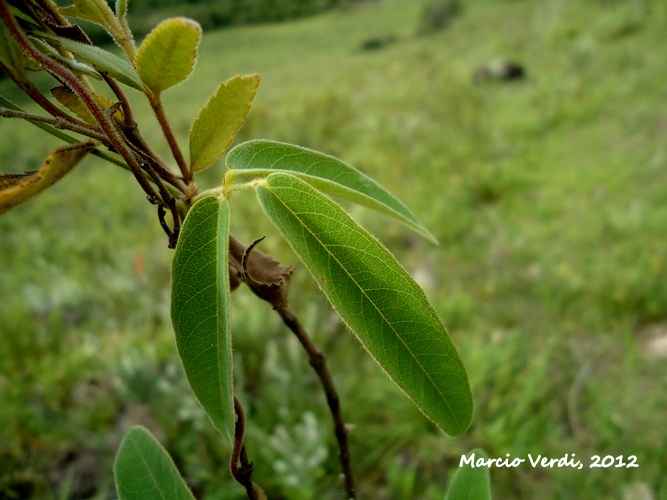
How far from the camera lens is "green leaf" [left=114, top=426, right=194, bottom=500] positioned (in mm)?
547

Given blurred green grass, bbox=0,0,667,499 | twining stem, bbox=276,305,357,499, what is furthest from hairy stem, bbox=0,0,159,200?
blurred green grass, bbox=0,0,667,499

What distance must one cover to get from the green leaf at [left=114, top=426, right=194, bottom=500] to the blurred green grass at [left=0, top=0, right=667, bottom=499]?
2.41 feet

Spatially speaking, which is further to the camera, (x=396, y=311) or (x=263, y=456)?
(x=263, y=456)

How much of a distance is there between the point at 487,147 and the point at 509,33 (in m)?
4.04

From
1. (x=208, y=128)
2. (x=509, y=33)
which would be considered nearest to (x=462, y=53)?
(x=509, y=33)

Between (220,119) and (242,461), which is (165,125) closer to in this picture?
(220,119)

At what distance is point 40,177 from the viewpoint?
384 millimetres

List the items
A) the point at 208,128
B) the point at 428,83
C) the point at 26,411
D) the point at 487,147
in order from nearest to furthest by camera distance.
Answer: the point at 208,128
the point at 26,411
the point at 487,147
the point at 428,83

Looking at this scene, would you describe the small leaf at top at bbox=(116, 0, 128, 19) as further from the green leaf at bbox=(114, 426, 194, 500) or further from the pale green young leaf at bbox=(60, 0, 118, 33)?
the green leaf at bbox=(114, 426, 194, 500)

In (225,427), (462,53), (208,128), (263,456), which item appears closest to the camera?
(225,427)

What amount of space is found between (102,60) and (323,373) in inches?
15.2

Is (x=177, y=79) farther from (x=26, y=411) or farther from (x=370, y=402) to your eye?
(x=26, y=411)

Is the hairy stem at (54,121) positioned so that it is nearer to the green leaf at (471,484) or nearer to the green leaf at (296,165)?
the green leaf at (296,165)

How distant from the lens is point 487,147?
136 inches
